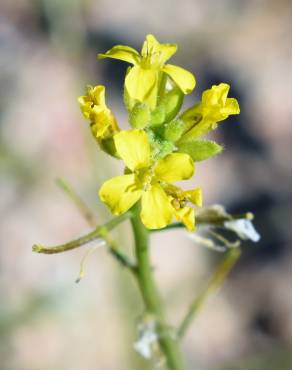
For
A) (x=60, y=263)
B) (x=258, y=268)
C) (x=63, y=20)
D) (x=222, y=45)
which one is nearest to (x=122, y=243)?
(x=60, y=263)

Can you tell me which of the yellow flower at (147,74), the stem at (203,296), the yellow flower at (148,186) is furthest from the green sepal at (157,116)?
the stem at (203,296)

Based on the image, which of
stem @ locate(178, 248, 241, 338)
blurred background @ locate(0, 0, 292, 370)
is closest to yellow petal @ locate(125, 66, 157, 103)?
stem @ locate(178, 248, 241, 338)

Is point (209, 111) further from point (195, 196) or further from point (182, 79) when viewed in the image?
point (195, 196)

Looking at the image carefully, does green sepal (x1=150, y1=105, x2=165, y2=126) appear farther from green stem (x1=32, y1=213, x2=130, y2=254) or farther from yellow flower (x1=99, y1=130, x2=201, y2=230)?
green stem (x1=32, y1=213, x2=130, y2=254)

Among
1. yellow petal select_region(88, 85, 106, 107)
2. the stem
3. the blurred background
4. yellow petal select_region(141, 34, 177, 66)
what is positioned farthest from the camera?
the blurred background

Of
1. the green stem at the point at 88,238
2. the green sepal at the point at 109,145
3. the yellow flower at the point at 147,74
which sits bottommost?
the green stem at the point at 88,238

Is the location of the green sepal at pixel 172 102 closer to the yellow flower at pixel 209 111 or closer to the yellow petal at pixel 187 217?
the yellow flower at pixel 209 111

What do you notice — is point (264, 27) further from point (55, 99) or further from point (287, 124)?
point (55, 99)
